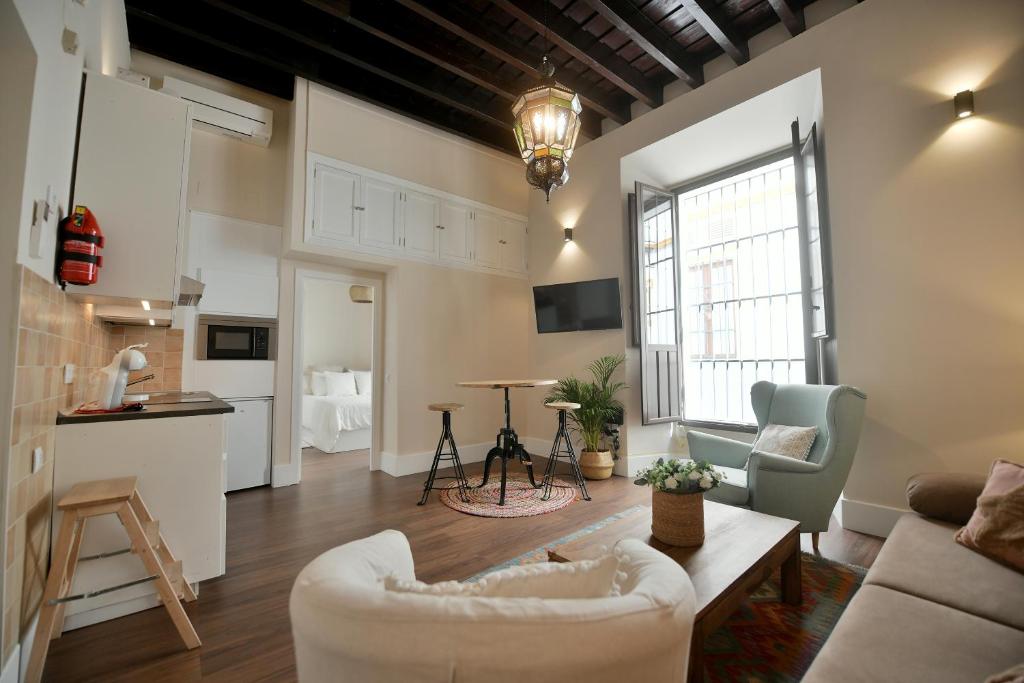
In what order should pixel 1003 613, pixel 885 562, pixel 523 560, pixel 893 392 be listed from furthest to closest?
pixel 893 392 < pixel 523 560 < pixel 885 562 < pixel 1003 613

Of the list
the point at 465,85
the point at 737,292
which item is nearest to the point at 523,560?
the point at 737,292

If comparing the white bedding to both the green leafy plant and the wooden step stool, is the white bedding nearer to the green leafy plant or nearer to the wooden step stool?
the green leafy plant

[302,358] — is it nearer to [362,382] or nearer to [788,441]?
[362,382]

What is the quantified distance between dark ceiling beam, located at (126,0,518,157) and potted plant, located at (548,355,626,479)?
3170 mm

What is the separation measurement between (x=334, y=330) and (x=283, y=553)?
211 inches

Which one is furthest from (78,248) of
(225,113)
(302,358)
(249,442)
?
(225,113)

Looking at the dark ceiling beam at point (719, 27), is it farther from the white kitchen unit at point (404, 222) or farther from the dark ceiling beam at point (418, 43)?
the white kitchen unit at point (404, 222)

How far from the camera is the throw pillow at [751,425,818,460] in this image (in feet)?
9.12

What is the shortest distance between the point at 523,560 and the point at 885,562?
1696 mm

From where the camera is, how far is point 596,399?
4551 millimetres

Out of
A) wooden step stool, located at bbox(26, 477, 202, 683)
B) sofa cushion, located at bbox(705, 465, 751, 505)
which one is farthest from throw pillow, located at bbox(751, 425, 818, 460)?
wooden step stool, located at bbox(26, 477, 202, 683)

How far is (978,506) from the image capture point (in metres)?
1.70

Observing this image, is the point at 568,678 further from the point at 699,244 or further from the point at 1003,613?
the point at 699,244

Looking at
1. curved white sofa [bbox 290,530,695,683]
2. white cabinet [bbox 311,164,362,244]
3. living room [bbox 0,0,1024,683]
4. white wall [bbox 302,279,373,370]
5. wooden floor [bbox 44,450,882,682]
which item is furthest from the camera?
white wall [bbox 302,279,373,370]
